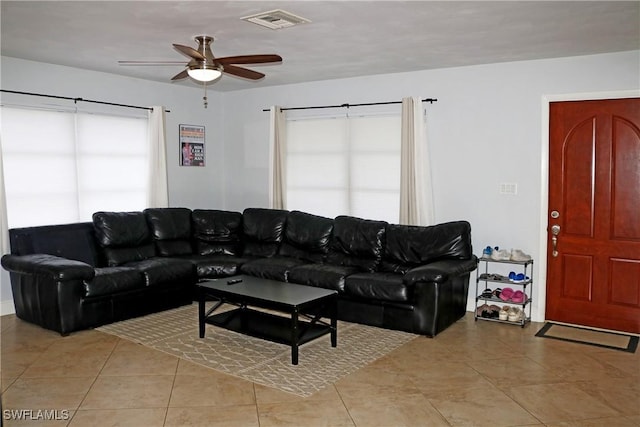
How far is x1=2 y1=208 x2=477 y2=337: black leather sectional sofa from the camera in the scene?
15.8 ft

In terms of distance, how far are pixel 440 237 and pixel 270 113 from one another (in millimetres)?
2929

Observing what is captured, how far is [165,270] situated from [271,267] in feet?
A: 3.49

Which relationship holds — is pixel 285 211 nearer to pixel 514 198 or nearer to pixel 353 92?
pixel 353 92

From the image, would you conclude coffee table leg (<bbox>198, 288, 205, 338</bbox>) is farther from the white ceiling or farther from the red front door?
the red front door

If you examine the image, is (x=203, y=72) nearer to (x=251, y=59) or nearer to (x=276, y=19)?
(x=251, y=59)

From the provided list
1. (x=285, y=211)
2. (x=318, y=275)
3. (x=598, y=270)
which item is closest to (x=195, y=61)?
(x=318, y=275)

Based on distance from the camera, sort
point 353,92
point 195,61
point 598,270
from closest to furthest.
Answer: point 195,61
point 598,270
point 353,92

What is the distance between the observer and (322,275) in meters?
5.30

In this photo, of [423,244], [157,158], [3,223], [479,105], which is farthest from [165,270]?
[479,105]

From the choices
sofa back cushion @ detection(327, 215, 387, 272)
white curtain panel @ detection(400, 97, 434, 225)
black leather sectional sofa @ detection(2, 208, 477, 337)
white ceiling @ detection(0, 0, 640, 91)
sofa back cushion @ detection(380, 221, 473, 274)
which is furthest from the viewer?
white curtain panel @ detection(400, 97, 434, 225)

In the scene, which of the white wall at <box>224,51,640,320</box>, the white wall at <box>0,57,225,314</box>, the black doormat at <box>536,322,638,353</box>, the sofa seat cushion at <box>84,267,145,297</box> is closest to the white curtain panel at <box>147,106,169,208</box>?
the white wall at <box>0,57,225,314</box>

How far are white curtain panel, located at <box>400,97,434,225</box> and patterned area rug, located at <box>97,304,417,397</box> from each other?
1452mm

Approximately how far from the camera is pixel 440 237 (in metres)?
5.39

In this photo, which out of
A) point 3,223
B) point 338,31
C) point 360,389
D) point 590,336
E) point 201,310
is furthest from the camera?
point 3,223
